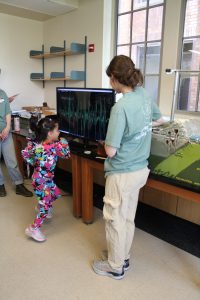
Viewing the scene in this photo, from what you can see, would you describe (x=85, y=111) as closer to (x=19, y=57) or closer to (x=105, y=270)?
(x=105, y=270)

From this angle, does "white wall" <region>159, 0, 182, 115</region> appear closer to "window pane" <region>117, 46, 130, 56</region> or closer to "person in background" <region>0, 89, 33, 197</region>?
"window pane" <region>117, 46, 130, 56</region>

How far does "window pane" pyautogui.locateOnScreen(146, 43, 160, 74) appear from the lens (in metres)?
3.75

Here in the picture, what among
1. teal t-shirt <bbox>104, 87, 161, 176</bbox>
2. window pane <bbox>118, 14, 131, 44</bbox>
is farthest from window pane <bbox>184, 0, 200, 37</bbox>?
teal t-shirt <bbox>104, 87, 161, 176</bbox>

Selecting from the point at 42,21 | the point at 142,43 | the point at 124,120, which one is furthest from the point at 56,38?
the point at 124,120

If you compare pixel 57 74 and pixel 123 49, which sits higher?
pixel 123 49

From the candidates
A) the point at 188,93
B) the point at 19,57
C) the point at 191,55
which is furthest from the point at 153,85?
the point at 19,57

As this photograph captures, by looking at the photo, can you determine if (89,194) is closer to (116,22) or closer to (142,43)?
(142,43)

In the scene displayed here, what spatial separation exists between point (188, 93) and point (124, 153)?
2498mm

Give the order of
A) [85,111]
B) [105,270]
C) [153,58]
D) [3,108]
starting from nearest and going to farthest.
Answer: [105,270]
[85,111]
[3,108]
[153,58]

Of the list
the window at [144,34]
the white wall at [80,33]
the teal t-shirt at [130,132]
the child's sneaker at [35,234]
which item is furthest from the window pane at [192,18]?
the child's sneaker at [35,234]

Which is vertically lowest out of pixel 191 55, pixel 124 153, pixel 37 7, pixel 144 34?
pixel 124 153

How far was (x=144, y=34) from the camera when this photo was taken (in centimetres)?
391

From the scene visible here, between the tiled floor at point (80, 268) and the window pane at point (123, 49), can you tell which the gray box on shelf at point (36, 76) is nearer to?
the window pane at point (123, 49)

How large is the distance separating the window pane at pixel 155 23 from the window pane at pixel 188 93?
728 mm
